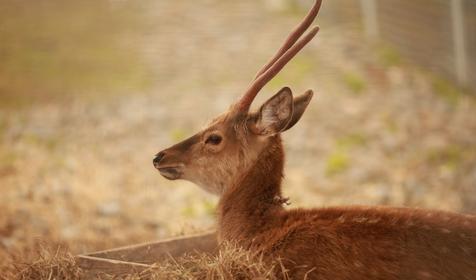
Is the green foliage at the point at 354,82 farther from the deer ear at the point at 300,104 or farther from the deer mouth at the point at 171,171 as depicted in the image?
the deer mouth at the point at 171,171

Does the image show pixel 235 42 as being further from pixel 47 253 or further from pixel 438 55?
pixel 47 253

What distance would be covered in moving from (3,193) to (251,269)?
13.9ft

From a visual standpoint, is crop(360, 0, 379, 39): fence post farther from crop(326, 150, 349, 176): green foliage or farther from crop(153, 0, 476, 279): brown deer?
crop(153, 0, 476, 279): brown deer

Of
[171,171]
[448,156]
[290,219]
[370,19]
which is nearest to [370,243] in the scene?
[290,219]

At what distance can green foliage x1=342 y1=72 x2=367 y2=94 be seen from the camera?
382 inches

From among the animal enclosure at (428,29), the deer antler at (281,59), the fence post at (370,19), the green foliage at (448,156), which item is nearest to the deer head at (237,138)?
the deer antler at (281,59)

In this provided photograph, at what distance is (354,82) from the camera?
32.2ft

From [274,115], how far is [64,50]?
7.85 meters

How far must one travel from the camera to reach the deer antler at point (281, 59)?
359 cm

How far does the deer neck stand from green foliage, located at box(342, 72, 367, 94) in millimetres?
6169

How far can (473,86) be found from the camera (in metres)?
9.33

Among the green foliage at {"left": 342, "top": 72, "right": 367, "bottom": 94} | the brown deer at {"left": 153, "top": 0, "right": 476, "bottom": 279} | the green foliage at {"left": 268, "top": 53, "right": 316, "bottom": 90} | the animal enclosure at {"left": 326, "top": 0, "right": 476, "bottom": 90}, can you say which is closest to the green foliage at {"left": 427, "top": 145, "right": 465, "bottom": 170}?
the animal enclosure at {"left": 326, "top": 0, "right": 476, "bottom": 90}

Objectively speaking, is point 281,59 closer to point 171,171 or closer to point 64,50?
point 171,171

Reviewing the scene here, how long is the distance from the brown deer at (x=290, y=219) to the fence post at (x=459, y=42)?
5.95 meters
